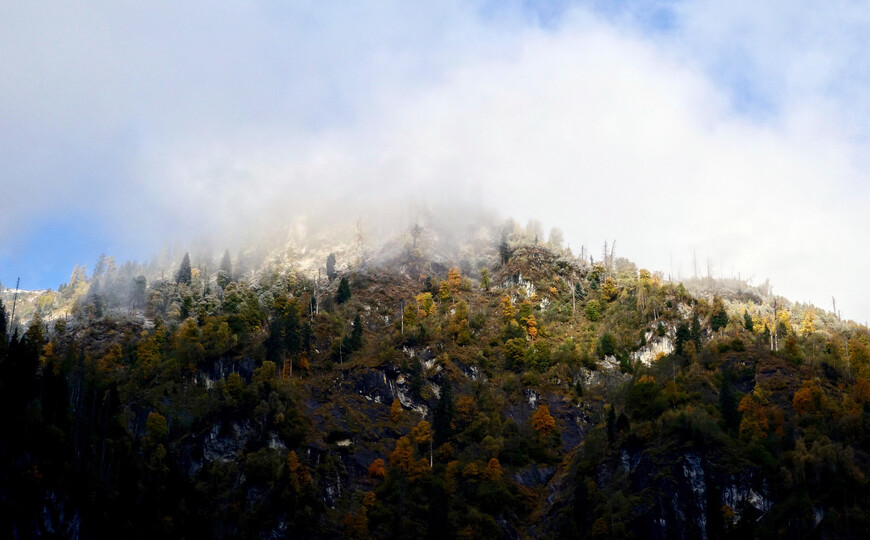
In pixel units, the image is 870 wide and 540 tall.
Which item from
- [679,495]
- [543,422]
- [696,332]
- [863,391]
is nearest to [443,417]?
[543,422]

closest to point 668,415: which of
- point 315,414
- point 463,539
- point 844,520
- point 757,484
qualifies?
point 757,484

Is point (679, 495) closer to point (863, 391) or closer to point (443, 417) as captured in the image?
point (863, 391)

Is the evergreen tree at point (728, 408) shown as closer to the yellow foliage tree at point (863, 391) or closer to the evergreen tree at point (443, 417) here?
the yellow foliage tree at point (863, 391)

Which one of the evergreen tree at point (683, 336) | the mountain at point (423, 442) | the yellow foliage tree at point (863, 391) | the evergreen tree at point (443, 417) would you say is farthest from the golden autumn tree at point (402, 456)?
the yellow foliage tree at point (863, 391)

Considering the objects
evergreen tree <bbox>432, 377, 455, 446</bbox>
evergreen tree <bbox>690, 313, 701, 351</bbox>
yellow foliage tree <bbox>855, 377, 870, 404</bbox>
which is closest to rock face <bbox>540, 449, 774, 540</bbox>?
evergreen tree <bbox>432, 377, 455, 446</bbox>

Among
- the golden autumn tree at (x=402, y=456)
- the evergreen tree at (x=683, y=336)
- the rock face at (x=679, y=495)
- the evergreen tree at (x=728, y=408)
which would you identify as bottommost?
the rock face at (x=679, y=495)

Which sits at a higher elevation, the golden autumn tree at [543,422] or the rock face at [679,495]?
the golden autumn tree at [543,422]

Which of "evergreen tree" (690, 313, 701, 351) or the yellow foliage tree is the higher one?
"evergreen tree" (690, 313, 701, 351)

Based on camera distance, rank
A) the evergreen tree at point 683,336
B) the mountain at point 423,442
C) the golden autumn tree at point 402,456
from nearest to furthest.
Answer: the mountain at point 423,442 → the golden autumn tree at point 402,456 → the evergreen tree at point 683,336

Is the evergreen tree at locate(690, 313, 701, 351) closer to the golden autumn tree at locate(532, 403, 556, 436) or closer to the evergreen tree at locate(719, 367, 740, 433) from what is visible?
the evergreen tree at locate(719, 367, 740, 433)

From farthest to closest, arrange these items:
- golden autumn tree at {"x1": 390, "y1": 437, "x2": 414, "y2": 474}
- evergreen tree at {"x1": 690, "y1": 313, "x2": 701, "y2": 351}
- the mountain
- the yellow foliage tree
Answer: evergreen tree at {"x1": 690, "y1": 313, "x2": 701, "y2": 351} → golden autumn tree at {"x1": 390, "y1": 437, "x2": 414, "y2": 474} → the yellow foliage tree → the mountain

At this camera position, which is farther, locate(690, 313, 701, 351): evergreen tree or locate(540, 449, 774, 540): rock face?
locate(690, 313, 701, 351): evergreen tree
